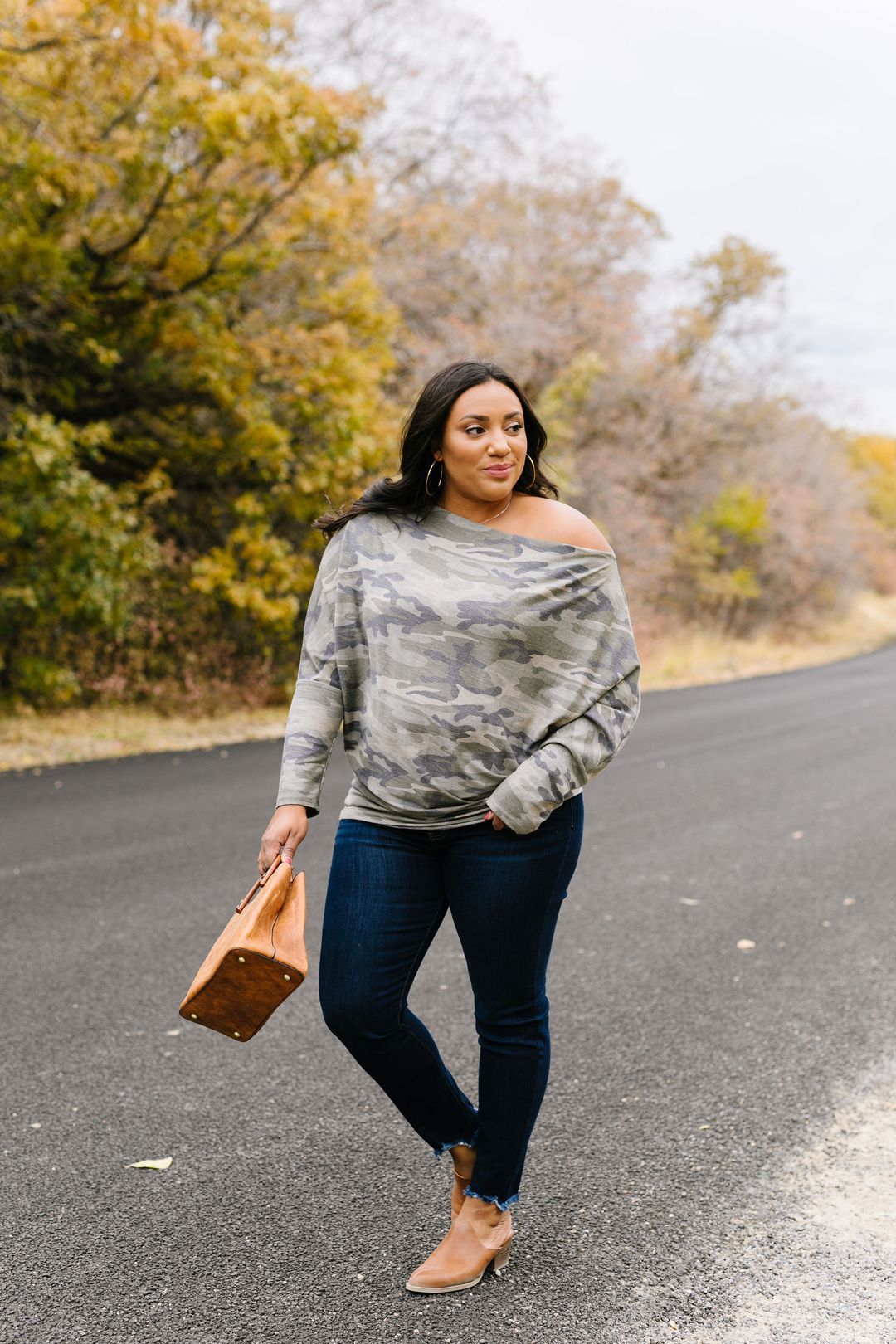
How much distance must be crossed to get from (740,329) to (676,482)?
4.56m

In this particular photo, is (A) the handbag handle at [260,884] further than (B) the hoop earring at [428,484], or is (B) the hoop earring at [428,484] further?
(B) the hoop earring at [428,484]

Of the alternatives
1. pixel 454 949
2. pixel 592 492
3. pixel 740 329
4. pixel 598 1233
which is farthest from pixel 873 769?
pixel 740 329

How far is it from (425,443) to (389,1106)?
2099mm

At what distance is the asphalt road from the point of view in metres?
2.57

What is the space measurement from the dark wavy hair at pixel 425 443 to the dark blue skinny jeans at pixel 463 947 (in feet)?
2.27

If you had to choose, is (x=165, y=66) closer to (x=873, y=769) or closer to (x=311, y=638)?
(x=873, y=769)

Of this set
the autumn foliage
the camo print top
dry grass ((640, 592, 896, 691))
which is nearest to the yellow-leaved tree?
the autumn foliage

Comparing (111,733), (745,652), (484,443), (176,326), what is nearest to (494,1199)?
(484,443)

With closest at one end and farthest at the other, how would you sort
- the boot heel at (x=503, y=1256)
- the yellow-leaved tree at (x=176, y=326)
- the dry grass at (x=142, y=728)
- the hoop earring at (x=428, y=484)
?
the hoop earring at (x=428, y=484) < the boot heel at (x=503, y=1256) < the yellow-leaved tree at (x=176, y=326) < the dry grass at (x=142, y=728)

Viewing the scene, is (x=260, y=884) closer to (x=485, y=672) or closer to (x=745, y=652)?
(x=485, y=672)

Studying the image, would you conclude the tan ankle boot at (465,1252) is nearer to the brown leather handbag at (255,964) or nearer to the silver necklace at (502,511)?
the brown leather handbag at (255,964)

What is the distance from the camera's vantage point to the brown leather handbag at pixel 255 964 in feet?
7.62

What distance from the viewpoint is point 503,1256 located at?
2.69 m

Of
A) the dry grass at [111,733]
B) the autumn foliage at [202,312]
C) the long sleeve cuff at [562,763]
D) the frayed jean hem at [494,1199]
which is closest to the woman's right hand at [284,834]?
the long sleeve cuff at [562,763]
